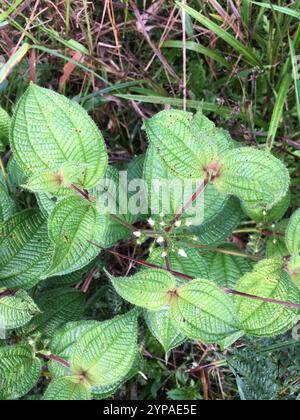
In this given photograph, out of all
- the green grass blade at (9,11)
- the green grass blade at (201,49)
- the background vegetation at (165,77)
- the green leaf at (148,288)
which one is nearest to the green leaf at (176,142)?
the green leaf at (148,288)

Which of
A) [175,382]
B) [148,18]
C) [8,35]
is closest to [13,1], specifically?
[8,35]

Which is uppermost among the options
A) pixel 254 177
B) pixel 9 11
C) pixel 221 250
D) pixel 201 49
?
pixel 9 11

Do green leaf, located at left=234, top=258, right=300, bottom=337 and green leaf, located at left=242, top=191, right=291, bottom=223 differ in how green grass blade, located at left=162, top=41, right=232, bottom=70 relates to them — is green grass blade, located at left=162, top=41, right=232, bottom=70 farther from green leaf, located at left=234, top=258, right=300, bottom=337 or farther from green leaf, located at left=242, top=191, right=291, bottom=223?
green leaf, located at left=234, top=258, right=300, bottom=337

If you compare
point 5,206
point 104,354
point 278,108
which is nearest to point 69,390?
point 104,354

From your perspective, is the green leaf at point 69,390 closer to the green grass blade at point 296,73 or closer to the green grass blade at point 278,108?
the green grass blade at point 278,108

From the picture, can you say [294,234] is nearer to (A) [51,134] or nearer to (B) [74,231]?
(B) [74,231]
